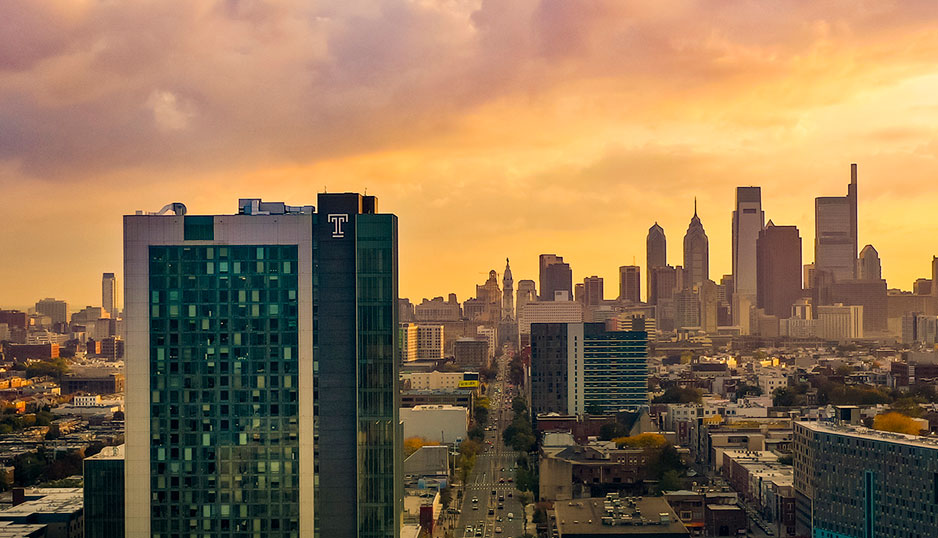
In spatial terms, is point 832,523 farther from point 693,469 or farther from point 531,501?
point 693,469

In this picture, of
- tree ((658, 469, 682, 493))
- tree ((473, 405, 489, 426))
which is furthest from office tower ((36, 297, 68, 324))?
tree ((658, 469, 682, 493))

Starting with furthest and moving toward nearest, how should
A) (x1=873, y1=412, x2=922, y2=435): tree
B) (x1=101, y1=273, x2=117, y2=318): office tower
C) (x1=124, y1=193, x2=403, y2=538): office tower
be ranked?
(x1=101, y1=273, x2=117, y2=318): office tower
(x1=873, y1=412, x2=922, y2=435): tree
(x1=124, y1=193, x2=403, y2=538): office tower

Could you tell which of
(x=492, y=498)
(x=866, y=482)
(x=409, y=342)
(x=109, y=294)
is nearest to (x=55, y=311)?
(x=109, y=294)

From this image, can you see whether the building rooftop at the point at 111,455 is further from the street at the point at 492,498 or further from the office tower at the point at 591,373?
the office tower at the point at 591,373

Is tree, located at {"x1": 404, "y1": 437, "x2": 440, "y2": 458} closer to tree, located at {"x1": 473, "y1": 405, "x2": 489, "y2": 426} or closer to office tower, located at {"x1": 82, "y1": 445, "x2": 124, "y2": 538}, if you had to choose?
tree, located at {"x1": 473, "y1": 405, "x2": 489, "y2": 426}

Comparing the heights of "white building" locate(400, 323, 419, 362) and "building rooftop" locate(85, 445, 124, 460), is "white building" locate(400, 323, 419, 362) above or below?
below

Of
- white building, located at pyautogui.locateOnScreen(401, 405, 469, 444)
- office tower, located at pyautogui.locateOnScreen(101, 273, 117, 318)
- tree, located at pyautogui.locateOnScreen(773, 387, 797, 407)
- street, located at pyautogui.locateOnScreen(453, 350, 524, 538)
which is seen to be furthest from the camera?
office tower, located at pyautogui.locateOnScreen(101, 273, 117, 318)
